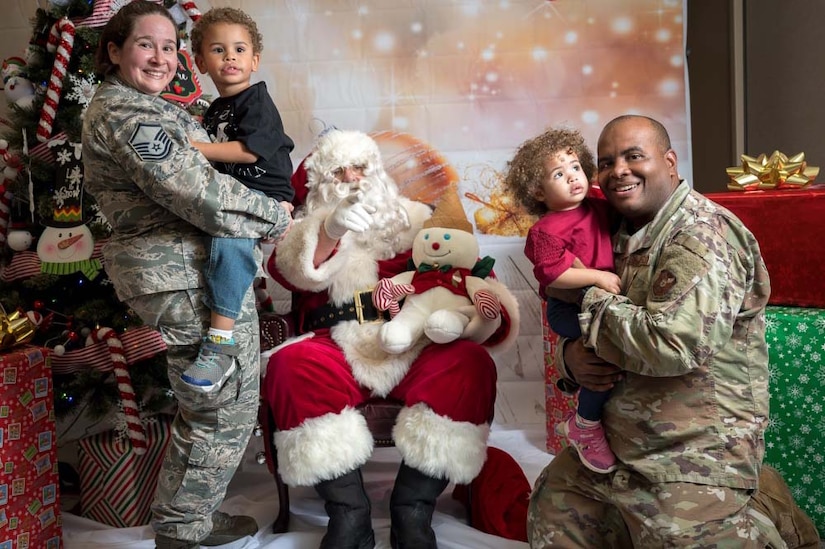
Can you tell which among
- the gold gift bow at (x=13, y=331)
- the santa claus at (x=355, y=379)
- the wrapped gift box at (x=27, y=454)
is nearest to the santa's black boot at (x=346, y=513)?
the santa claus at (x=355, y=379)

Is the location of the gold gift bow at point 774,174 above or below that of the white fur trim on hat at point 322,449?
above

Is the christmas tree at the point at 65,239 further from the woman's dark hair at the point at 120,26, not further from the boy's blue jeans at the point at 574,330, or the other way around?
the boy's blue jeans at the point at 574,330

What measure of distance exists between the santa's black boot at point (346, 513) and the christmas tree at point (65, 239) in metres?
0.87

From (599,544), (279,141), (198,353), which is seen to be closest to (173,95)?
(279,141)

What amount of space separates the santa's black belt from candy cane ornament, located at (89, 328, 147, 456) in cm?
73

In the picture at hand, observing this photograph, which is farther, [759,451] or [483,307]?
[483,307]

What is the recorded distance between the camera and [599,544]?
1805 millimetres

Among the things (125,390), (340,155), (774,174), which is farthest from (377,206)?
(774,174)

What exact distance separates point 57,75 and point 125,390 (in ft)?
3.92

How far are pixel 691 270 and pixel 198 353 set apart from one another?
1.29m

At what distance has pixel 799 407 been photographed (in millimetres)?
2066

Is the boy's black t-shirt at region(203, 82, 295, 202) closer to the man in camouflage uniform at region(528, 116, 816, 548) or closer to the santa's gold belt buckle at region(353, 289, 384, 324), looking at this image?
the santa's gold belt buckle at region(353, 289, 384, 324)

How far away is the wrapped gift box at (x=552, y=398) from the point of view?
2891mm

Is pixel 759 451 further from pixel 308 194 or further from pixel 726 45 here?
pixel 726 45
